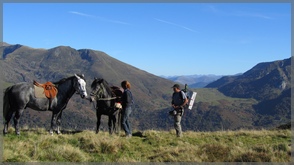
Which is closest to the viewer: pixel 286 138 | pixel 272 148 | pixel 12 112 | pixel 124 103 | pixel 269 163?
pixel 269 163

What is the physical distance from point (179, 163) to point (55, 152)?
14.1ft

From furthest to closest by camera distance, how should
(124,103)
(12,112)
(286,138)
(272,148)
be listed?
(286,138) < (124,103) < (12,112) < (272,148)

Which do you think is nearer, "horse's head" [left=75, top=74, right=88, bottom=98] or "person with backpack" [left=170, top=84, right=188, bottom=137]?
"horse's head" [left=75, top=74, right=88, bottom=98]

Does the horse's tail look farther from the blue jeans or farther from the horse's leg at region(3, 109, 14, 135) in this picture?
A: the blue jeans

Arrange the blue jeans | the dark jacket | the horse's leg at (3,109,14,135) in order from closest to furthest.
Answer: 1. the horse's leg at (3,109,14,135)
2. the blue jeans
3. the dark jacket

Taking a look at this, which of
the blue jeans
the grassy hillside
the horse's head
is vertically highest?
the horse's head

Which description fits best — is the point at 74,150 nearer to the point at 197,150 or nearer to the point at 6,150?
the point at 6,150

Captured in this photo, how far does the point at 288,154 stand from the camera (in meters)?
11.7

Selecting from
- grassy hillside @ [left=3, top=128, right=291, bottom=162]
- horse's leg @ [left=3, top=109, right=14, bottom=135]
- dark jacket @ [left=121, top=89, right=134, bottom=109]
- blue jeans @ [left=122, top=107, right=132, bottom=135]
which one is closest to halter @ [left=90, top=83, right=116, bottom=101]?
dark jacket @ [left=121, top=89, right=134, bottom=109]

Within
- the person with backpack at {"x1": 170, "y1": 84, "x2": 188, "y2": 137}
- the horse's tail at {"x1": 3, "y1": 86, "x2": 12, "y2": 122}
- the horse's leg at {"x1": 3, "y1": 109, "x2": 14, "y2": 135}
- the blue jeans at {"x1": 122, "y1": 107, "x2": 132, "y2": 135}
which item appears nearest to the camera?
the horse's leg at {"x1": 3, "y1": 109, "x2": 14, "y2": 135}

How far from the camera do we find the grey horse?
1511 cm

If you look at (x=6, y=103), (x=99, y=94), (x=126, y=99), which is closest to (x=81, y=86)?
(x=99, y=94)

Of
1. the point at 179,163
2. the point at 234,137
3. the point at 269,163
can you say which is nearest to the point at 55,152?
the point at 179,163

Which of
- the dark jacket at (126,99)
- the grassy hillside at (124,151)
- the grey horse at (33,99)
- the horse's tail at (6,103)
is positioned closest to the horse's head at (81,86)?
the grey horse at (33,99)
